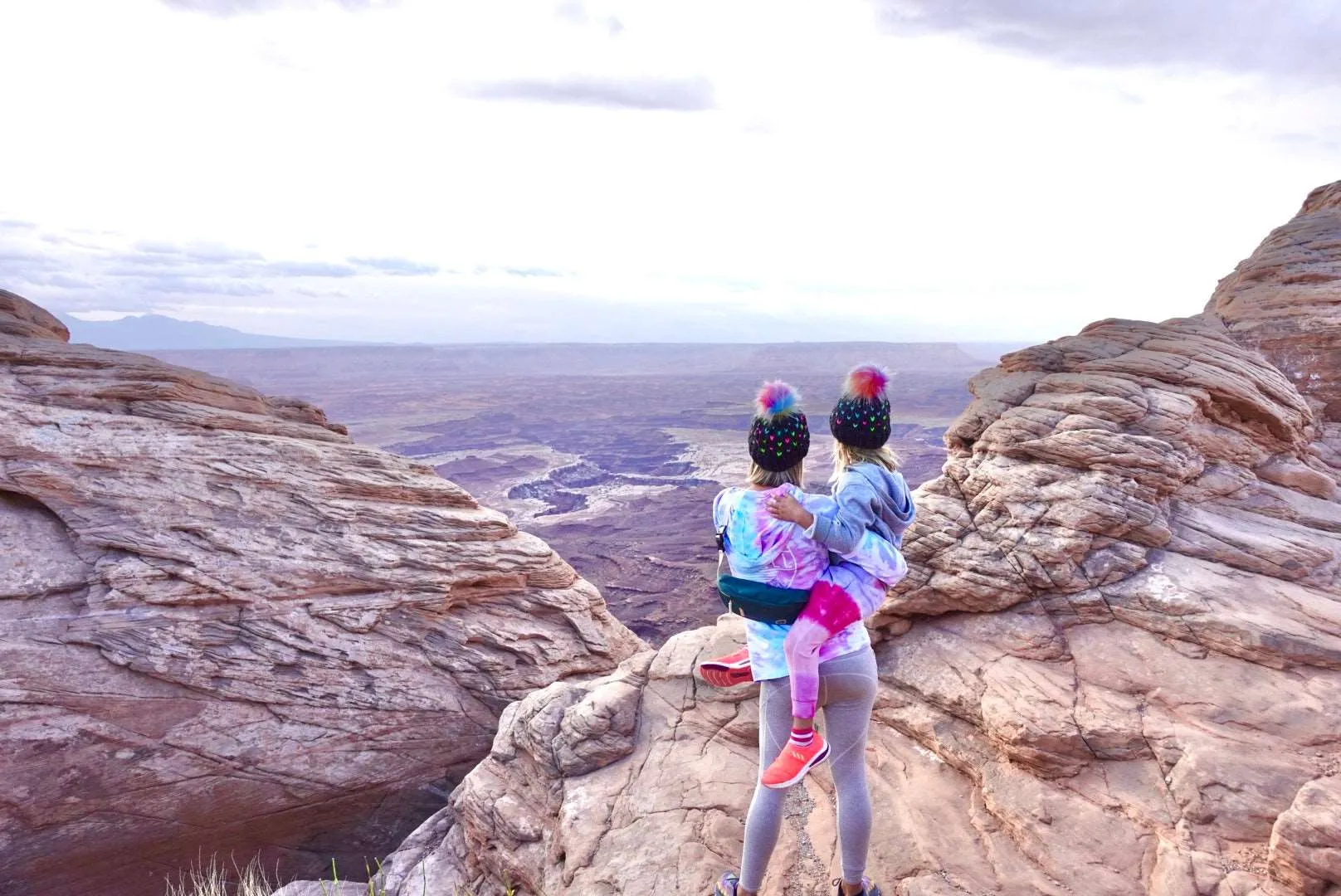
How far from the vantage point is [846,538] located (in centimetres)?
304

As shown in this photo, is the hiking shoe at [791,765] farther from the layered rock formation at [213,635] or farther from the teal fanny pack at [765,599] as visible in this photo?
the layered rock formation at [213,635]

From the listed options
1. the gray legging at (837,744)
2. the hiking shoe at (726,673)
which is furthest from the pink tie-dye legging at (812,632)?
the hiking shoe at (726,673)

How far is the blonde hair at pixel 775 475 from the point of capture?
3.23 meters

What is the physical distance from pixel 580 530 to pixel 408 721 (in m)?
19.4

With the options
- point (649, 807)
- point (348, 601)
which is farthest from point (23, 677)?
point (649, 807)

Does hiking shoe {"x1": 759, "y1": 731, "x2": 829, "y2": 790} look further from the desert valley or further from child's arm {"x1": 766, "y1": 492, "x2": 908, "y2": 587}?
the desert valley

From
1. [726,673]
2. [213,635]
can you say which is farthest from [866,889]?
[213,635]

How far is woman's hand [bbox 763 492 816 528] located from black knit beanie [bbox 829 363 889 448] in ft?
1.51

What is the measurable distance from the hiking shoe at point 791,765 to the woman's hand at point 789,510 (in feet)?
3.29

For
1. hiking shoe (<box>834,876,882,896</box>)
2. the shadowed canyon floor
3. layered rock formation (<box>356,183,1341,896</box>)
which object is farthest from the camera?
the shadowed canyon floor

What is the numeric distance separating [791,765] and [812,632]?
0.64 metres

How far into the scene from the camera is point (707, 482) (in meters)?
38.0

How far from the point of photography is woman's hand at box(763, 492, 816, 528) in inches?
117

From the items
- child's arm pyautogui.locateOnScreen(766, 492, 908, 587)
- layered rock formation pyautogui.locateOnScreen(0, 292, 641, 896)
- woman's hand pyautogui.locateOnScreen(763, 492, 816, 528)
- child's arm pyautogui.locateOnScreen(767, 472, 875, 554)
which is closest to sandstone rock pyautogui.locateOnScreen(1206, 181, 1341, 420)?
child's arm pyautogui.locateOnScreen(766, 492, 908, 587)
